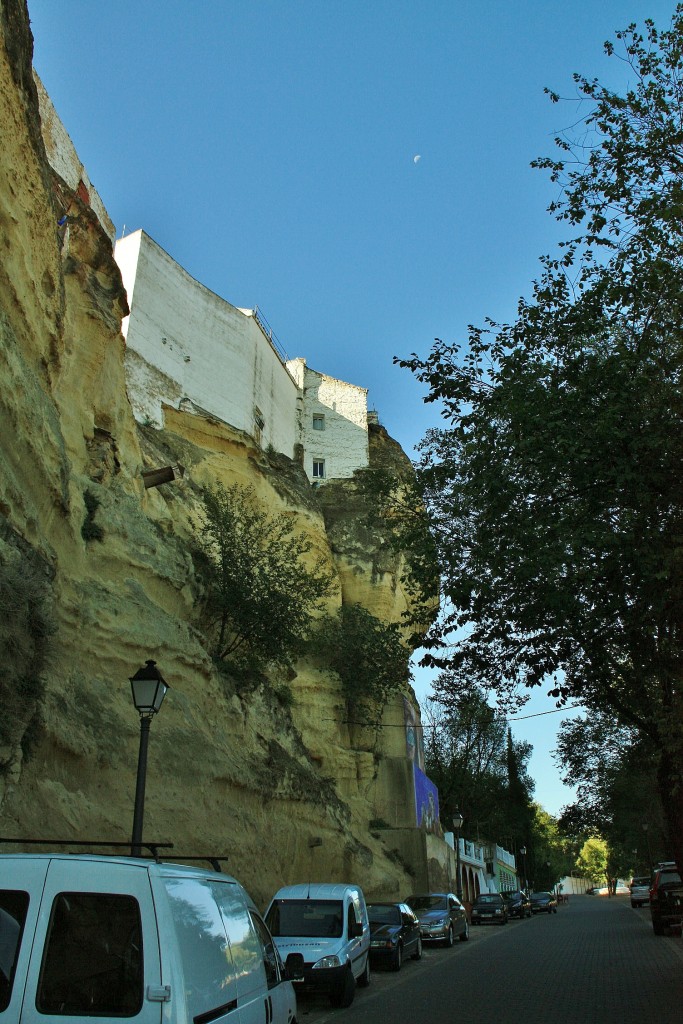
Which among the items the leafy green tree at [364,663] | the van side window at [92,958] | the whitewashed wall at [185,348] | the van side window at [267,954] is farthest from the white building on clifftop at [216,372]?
the van side window at [92,958]

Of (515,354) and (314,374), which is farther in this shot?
(314,374)

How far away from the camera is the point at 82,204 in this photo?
73.1 feet

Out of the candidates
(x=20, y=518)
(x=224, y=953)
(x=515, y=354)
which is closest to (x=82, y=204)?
(x=20, y=518)

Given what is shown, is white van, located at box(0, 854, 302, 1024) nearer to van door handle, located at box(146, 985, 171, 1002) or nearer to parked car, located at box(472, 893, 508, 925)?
van door handle, located at box(146, 985, 171, 1002)

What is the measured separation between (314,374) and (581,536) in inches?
1509

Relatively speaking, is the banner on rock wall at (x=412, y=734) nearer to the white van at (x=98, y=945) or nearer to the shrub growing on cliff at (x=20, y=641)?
the shrub growing on cliff at (x=20, y=641)

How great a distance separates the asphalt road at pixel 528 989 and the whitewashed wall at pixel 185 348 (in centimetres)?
2204

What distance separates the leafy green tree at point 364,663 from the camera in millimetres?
33938

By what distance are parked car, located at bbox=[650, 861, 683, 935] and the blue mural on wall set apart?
43.5 ft

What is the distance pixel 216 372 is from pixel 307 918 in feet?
89.6

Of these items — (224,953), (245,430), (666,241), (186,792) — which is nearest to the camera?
(224,953)

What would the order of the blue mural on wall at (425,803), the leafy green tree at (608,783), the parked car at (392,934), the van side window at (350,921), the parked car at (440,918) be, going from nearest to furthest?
the van side window at (350,921), the parked car at (392,934), the parked car at (440,918), the leafy green tree at (608,783), the blue mural on wall at (425,803)

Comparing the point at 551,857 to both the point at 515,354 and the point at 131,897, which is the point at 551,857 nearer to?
the point at 515,354

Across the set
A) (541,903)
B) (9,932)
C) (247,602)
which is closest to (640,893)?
(541,903)
